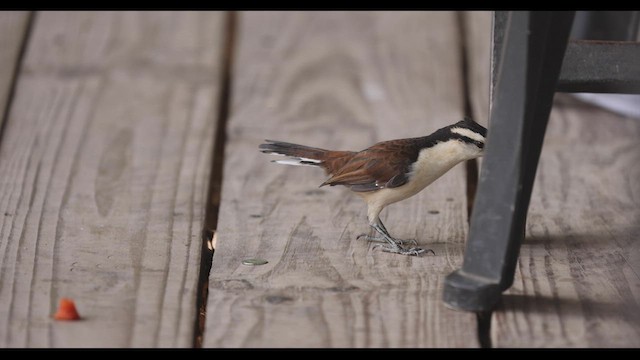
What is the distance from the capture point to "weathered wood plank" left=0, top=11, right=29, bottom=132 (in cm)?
362

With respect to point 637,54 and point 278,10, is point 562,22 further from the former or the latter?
point 278,10

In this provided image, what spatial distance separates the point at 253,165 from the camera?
10.5 ft

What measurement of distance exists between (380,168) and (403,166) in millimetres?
52

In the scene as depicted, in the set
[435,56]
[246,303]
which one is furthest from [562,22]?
[435,56]

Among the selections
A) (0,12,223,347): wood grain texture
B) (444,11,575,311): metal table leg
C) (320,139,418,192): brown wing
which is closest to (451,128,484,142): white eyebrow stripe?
(320,139,418,192): brown wing

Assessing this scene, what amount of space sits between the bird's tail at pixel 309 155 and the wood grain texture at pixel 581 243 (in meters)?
0.46

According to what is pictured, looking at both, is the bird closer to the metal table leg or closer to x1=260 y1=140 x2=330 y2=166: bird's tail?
x1=260 y1=140 x2=330 y2=166: bird's tail

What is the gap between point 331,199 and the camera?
2.98m

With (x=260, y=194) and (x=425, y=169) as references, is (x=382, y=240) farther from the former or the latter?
(x=260, y=194)

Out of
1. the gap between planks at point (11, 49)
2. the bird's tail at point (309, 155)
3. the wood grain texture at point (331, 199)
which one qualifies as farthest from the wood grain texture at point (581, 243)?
the gap between planks at point (11, 49)

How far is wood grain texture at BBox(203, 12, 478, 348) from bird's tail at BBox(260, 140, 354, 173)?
4.6 inches

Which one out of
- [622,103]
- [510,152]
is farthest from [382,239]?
[622,103]

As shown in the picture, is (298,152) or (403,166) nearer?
(403,166)

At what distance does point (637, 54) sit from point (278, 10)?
6.05 ft
